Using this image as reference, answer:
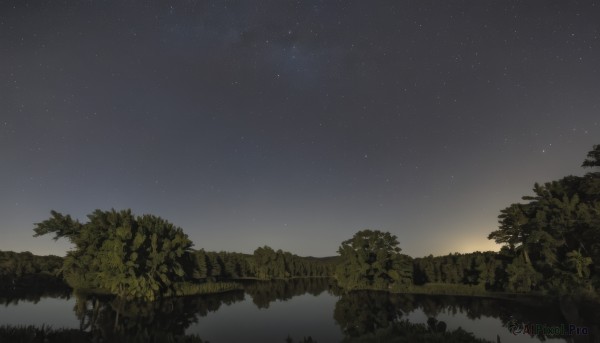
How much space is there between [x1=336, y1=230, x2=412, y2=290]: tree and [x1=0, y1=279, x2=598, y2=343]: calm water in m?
23.6

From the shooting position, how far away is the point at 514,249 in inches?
2744

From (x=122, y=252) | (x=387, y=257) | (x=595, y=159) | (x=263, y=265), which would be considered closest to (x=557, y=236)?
(x=595, y=159)

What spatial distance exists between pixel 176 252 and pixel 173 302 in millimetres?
16956

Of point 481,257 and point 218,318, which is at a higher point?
point 481,257

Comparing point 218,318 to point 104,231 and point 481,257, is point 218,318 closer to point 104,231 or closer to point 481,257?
point 104,231

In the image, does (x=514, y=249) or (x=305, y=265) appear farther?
(x=305, y=265)

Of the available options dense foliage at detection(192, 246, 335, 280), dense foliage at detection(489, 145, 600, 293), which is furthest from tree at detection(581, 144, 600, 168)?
dense foliage at detection(192, 246, 335, 280)

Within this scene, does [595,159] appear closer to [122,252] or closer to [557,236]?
[557,236]

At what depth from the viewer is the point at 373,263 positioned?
287ft

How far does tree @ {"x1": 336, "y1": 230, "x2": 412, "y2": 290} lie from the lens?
8712 centimetres

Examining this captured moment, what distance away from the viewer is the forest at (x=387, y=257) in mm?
52875

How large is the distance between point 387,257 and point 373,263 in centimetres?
437

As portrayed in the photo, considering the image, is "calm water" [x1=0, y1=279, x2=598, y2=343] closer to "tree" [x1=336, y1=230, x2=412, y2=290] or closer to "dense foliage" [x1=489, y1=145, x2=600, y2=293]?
"dense foliage" [x1=489, y1=145, x2=600, y2=293]

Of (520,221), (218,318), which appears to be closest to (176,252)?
(218,318)
